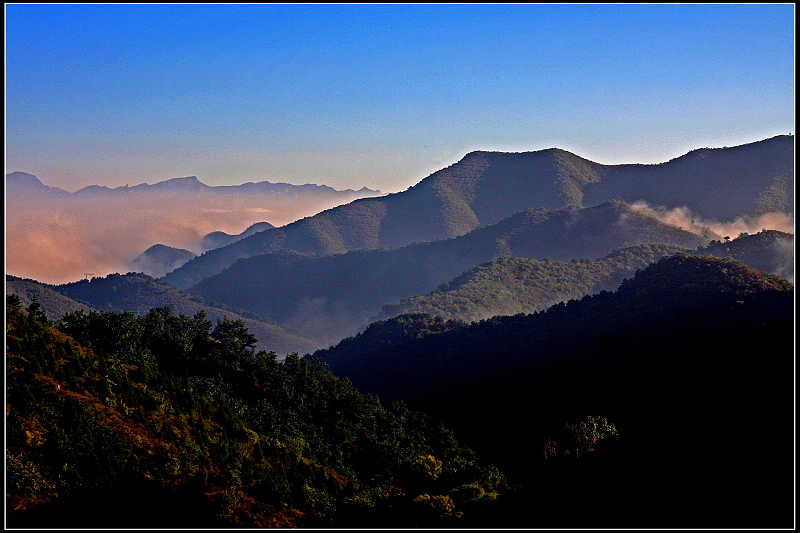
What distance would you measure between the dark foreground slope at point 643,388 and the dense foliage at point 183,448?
9692 millimetres

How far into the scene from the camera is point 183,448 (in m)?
40.5

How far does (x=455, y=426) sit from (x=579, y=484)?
52396 mm

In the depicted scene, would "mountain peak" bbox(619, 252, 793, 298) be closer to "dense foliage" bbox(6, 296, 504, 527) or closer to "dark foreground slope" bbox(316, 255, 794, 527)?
"dark foreground slope" bbox(316, 255, 794, 527)

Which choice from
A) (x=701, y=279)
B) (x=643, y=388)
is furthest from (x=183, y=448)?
(x=701, y=279)

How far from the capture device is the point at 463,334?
18025 centimetres

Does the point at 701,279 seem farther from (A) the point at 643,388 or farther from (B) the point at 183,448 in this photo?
(B) the point at 183,448

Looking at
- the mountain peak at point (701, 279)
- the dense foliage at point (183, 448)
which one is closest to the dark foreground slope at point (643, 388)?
the mountain peak at point (701, 279)

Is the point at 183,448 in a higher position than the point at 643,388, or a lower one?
higher

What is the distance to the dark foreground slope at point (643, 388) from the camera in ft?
120

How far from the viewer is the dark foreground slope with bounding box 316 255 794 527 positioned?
3656 centimetres

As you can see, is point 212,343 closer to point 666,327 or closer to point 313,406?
point 313,406

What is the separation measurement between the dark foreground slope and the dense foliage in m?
9.69

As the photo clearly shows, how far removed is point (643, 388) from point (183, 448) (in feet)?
229

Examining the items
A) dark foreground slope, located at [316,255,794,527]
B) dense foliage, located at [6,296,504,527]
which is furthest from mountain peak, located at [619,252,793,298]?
dense foliage, located at [6,296,504,527]
